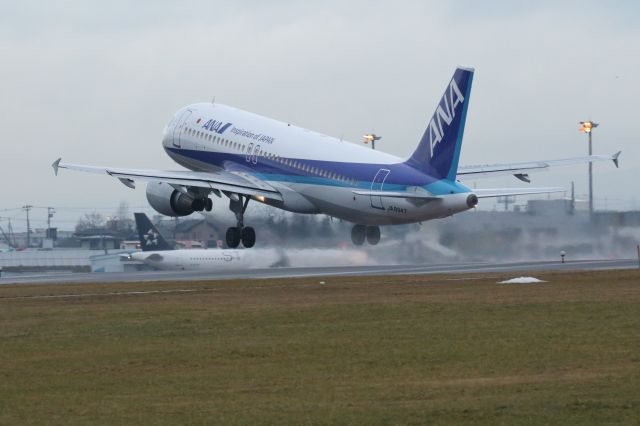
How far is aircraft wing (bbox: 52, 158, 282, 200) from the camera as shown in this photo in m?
62.9

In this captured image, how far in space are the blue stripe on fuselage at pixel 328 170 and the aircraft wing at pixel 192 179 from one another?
62 cm

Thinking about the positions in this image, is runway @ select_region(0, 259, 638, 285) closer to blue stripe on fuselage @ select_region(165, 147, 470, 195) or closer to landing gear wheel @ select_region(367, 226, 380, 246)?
landing gear wheel @ select_region(367, 226, 380, 246)

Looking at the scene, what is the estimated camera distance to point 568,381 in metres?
21.1

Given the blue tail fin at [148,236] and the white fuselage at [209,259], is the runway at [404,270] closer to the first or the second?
the white fuselage at [209,259]

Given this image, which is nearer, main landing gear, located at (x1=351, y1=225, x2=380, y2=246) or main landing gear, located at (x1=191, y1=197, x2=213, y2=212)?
main landing gear, located at (x1=351, y1=225, x2=380, y2=246)

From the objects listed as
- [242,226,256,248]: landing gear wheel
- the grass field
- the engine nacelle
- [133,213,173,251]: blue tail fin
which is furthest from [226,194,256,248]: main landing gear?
[133,213,173,251]: blue tail fin

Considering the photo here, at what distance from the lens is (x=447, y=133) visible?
55.0 meters

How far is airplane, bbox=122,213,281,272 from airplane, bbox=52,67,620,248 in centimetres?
826

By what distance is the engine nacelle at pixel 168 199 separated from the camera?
6406cm

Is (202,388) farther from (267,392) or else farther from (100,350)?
(100,350)

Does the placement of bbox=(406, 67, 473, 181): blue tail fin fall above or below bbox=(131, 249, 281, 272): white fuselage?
above

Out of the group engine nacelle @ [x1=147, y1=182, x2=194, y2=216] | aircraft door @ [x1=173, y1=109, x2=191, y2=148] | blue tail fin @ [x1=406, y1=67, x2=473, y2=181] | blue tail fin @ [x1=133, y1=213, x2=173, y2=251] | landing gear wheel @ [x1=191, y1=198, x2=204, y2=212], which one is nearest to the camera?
blue tail fin @ [x1=406, y1=67, x2=473, y2=181]

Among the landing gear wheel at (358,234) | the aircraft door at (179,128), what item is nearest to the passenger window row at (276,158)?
the aircraft door at (179,128)

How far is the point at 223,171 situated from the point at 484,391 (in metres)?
46.1
